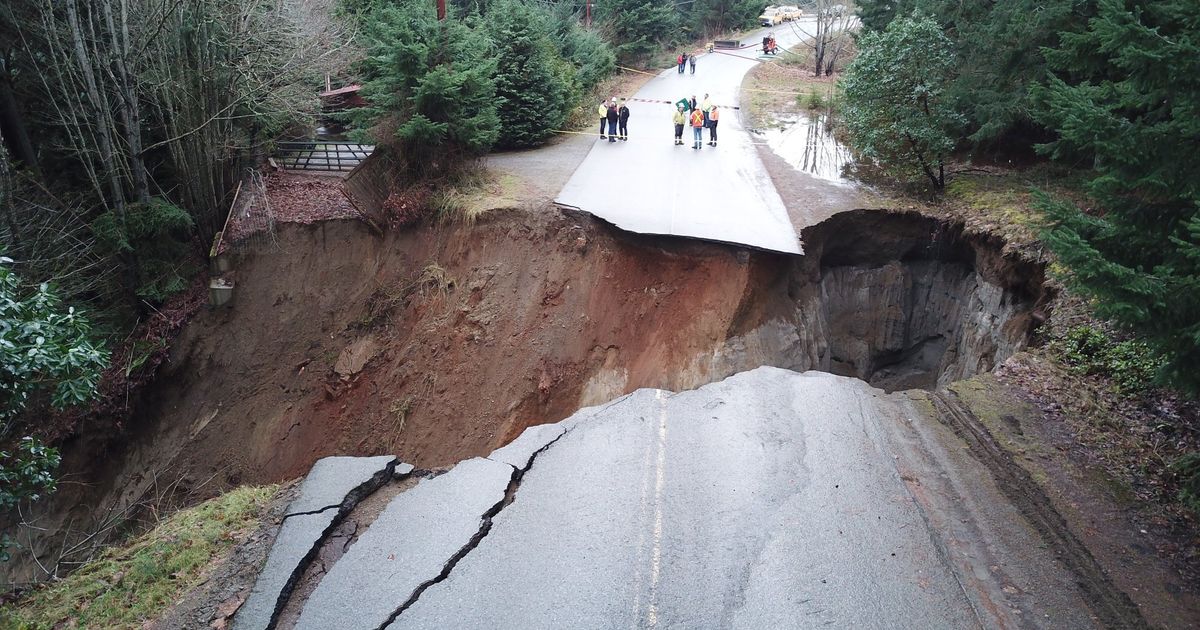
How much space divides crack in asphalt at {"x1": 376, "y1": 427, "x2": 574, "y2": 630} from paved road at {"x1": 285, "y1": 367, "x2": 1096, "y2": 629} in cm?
2

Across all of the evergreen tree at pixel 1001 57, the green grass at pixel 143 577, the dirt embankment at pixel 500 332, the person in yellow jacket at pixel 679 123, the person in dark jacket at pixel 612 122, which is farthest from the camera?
the person in dark jacket at pixel 612 122

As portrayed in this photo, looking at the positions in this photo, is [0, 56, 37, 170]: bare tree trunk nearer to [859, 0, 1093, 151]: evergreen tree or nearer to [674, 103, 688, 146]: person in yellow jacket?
[674, 103, 688, 146]: person in yellow jacket

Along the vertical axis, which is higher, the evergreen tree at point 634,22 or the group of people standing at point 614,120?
the evergreen tree at point 634,22

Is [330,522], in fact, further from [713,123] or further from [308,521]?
[713,123]

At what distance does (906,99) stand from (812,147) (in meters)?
4.04

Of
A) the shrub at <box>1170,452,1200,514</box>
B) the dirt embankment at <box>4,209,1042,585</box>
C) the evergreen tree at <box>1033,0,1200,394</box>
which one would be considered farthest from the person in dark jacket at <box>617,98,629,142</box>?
the shrub at <box>1170,452,1200,514</box>

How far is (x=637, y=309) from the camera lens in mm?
12562

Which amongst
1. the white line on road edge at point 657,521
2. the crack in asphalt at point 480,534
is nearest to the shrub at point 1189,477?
the white line on road edge at point 657,521

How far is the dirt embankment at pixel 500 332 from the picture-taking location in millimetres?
12000

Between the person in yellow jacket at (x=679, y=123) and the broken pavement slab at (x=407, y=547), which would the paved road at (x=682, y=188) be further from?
the broken pavement slab at (x=407, y=547)

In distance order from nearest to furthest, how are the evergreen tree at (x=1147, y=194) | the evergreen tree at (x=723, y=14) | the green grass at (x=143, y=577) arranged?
the evergreen tree at (x=1147, y=194) → the green grass at (x=143, y=577) → the evergreen tree at (x=723, y=14)

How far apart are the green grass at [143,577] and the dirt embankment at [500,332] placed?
18.1 ft

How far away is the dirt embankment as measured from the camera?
12.0 m

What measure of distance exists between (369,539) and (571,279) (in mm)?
7440
